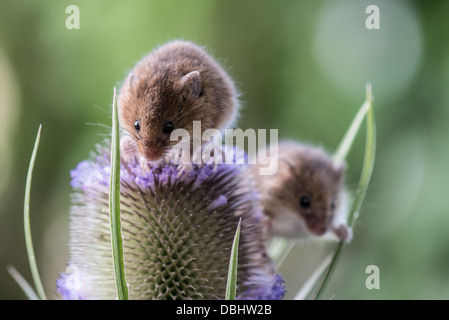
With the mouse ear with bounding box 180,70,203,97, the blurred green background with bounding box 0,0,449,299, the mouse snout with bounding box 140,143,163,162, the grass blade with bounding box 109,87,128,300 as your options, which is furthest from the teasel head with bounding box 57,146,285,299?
the blurred green background with bounding box 0,0,449,299

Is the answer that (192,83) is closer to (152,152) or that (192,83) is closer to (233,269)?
(152,152)

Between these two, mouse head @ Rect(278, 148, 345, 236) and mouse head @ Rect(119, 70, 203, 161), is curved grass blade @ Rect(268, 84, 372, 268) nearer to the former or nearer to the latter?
mouse head @ Rect(278, 148, 345, 236)

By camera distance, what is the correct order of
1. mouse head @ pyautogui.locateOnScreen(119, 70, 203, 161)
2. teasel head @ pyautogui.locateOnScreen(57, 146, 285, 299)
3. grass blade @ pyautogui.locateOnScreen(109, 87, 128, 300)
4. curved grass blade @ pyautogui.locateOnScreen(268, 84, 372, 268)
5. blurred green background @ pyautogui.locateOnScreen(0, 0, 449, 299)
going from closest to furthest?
grass blade @ pyautogui.locateOnScreen(109, 87, 128, 300), mouse head @ pyautogui.locateOnScreen(119, 70, 203, 161), teasel head @ pyautogui.locateOnScreen(57, 146, 285, 299), curved grass blade @ pyautogui.locateOnScreen(268, 84, 372, 268), blurred green background @ pyautogui.locateOnScreen(0, 0, 449, 299)

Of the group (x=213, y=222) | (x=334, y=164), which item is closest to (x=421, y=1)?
(x=334, y=164)

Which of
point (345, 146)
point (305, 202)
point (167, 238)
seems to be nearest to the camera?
point (167, 238)

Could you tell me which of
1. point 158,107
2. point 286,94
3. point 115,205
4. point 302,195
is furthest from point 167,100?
point 286,94

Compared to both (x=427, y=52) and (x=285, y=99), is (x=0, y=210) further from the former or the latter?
(x=427, y=52)
